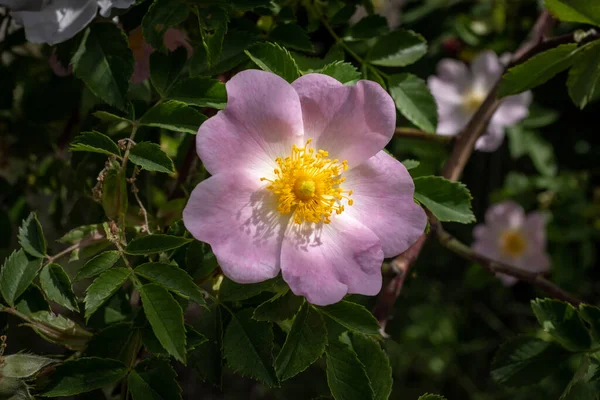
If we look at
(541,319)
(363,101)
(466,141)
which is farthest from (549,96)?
(363,101)

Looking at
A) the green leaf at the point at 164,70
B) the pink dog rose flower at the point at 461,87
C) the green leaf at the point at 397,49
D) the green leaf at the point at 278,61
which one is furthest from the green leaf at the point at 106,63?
the pink dog rose flower at the point at 461,87

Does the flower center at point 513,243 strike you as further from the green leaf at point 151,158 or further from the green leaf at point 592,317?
the green leaf at point 151,158

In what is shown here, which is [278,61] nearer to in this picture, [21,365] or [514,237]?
[21,365]

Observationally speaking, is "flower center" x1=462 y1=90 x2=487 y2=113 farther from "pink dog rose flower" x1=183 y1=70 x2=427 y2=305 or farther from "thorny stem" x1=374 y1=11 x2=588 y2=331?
"pink dog rose flower" x1=183 y1=70 x2=427 y2=305

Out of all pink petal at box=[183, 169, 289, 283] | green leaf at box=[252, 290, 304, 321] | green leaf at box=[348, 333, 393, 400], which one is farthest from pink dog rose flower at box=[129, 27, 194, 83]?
green leaf at box=[348, 333, 393, 400]

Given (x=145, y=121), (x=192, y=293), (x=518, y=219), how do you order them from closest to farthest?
(x=192, y=293)
(x=145, y=121)
(x=518, y=219)

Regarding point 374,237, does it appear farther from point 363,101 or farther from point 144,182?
point 144,182

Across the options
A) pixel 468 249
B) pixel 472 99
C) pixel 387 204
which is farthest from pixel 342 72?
pixel 472 99
